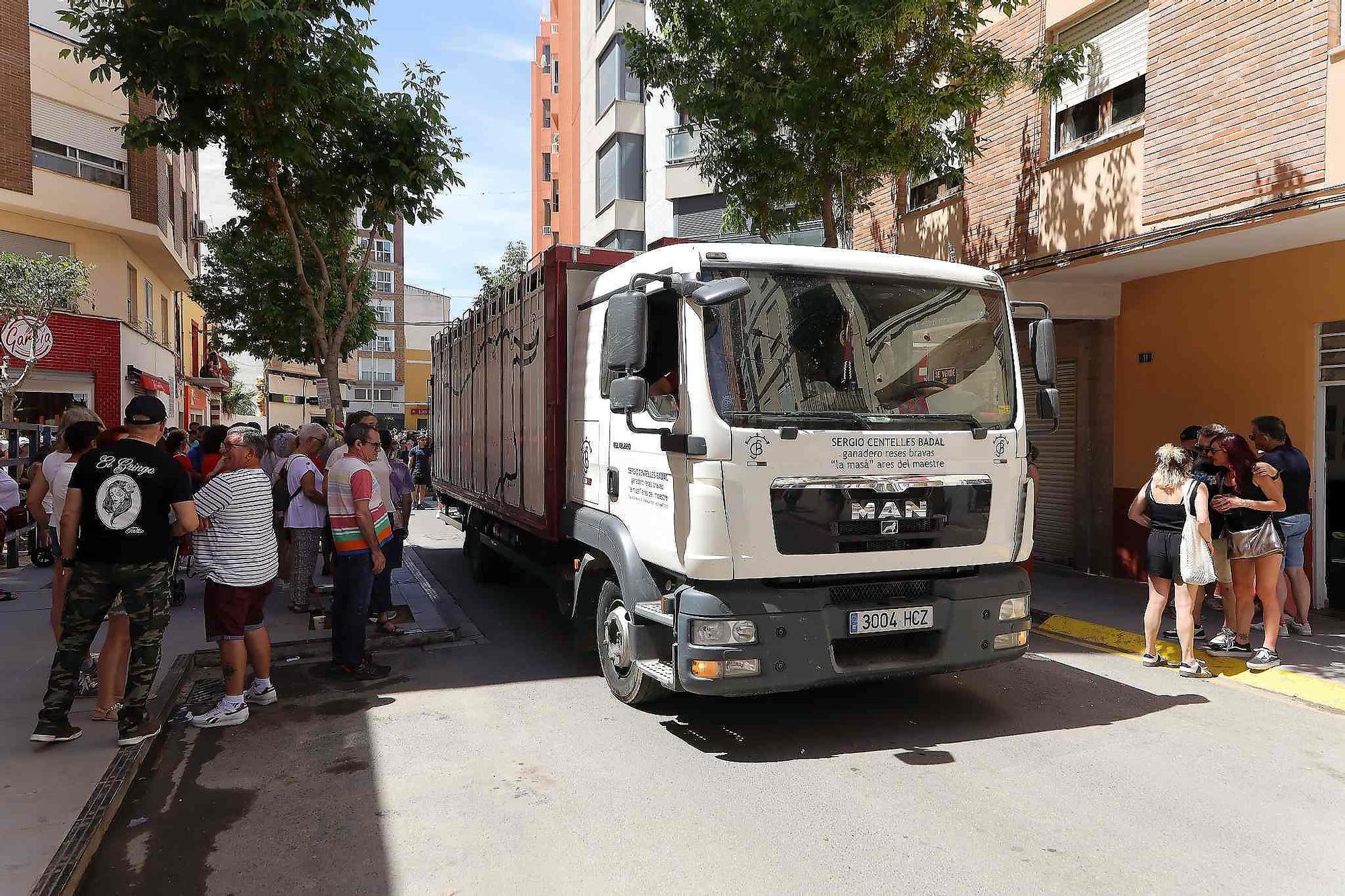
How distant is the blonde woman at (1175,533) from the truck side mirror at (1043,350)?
161 centimetres

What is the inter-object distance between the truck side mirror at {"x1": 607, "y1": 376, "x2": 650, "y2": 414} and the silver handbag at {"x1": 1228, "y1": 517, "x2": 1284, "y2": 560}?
4.83 metres

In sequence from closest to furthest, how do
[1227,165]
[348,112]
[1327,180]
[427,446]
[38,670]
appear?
[38,670] < [1327,180] < [1227,165] < [348,112] < [427,446]

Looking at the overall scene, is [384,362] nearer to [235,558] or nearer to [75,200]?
[75,200]

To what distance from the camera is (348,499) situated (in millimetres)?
6223

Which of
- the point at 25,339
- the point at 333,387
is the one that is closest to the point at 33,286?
the point at 25,339

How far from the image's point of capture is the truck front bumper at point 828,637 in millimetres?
4684

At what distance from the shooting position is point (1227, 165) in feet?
27.2

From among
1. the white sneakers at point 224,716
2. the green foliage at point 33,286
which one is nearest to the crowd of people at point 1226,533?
the white sneakers at point 224,716

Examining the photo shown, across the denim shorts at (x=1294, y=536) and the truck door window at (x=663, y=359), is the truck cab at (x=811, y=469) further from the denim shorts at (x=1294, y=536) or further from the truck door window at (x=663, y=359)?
the denim shorts at (x=1294, y=536)

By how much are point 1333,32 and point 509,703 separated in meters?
8.43

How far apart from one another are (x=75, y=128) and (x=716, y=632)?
841 inches

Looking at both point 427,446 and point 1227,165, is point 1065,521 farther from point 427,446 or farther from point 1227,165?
point 427,446

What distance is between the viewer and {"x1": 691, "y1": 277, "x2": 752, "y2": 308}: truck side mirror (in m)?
4.62

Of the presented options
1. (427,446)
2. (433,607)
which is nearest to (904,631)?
(433,607)
